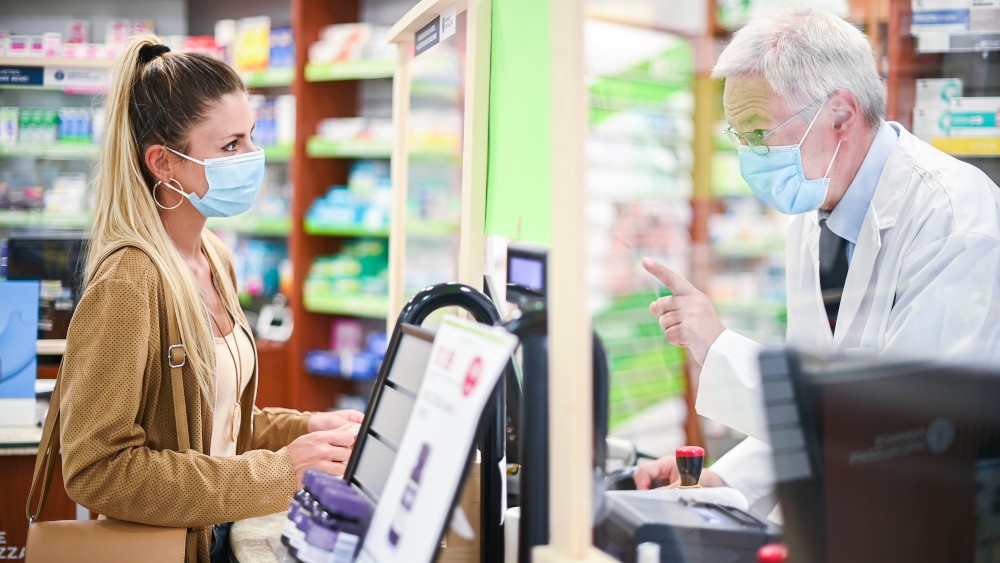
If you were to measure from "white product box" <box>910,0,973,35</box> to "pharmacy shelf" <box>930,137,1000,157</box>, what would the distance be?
1.21 ft

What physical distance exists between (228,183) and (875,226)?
1.51 meters

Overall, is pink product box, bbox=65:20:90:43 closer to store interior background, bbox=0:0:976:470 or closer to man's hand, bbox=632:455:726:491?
store interior background, bbox=0:0:976:470

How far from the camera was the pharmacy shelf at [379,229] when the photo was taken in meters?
4.80

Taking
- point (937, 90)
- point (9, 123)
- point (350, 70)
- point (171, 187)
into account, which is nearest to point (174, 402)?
point (171, 187)

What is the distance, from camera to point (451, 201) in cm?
489

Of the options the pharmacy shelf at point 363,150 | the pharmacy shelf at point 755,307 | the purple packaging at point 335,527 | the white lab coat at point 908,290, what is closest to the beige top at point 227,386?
the purple packaging at point 335,527

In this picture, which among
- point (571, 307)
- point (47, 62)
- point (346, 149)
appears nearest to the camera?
point (571, 307)

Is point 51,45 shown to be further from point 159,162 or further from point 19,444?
point 159,162

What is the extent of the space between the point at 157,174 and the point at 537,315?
1183mm

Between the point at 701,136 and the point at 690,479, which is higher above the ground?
the point at 701,136

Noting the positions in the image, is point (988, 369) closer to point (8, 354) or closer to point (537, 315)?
point (537, 315)

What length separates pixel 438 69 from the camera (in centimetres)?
479

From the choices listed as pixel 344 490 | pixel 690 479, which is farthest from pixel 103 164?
pixel 690 479

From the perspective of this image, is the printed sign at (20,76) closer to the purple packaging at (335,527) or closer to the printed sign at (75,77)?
the printed sign at (75,77)
